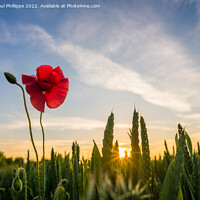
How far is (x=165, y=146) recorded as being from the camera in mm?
1589

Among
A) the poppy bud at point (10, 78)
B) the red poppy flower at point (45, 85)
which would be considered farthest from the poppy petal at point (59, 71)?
the poppy bud at point (10, 78)

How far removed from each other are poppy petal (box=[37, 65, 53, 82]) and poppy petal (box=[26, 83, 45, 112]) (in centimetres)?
6

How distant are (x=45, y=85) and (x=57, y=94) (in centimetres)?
14

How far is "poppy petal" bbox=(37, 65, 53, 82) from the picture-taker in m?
1.33

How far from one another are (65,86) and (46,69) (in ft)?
0.61

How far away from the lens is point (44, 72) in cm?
134

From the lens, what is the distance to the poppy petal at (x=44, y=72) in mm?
1328

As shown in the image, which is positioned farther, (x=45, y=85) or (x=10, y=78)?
(x=45, y=85)

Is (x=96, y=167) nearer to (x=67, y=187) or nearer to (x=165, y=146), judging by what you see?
(x=165, y=146)

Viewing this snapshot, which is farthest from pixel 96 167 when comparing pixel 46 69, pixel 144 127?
pixel 46 69

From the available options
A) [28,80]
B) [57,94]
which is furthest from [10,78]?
[57,94]

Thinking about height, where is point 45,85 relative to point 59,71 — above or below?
below

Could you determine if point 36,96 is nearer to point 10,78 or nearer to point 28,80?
point 28,80

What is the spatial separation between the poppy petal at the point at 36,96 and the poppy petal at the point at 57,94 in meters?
0.05
